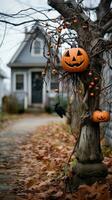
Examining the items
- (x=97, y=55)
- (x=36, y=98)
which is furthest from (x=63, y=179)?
(x=36, y=98)

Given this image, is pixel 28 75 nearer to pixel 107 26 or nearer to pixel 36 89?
pixel 36 89

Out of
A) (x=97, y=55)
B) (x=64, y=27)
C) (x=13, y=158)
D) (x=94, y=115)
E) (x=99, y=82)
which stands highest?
(x=64, y=27)

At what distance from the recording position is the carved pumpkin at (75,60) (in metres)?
6.25

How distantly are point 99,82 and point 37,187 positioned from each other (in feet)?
6.31

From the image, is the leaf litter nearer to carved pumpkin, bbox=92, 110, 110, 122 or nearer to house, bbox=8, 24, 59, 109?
carved pumpkin, bbox=92, 110, 110, 122

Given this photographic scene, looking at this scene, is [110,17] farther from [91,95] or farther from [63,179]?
[63,179]

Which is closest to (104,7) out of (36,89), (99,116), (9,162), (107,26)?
(107,26)

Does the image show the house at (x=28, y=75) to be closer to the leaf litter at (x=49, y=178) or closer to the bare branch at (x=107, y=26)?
the leaf litter at (x=49, y=178)

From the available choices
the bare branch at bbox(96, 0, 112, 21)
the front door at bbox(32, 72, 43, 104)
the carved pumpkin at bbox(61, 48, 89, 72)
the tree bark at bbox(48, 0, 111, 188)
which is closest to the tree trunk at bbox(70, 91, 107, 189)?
the tree bark at bbox(48, 0, 111, 188)

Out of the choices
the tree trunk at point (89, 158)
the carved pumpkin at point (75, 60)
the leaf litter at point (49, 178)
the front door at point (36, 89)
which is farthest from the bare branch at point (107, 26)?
the front door at point (36, 89)

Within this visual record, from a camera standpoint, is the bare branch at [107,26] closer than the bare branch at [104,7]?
Yes

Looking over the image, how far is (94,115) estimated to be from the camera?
6.38 meters

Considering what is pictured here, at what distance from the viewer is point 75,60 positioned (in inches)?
248

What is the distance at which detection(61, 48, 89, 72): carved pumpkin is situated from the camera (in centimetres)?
625
